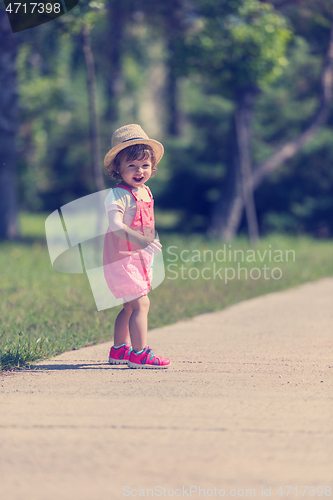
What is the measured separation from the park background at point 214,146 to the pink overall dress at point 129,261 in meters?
1.39

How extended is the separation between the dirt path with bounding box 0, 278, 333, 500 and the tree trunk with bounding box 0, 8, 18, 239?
8.67m

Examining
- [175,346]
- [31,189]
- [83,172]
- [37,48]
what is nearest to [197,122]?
[37,48]

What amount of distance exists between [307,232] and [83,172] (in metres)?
12.9

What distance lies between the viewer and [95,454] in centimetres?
279

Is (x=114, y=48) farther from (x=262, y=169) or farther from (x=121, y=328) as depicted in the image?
(x=121, y=328)

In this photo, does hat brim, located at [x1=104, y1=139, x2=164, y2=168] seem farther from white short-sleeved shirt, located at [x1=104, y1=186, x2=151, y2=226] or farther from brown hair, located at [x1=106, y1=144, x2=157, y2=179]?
white short-sleeved shirt, located at [x1=104, y1=186, x2=151, y2=226]

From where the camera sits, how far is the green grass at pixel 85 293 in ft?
16.7

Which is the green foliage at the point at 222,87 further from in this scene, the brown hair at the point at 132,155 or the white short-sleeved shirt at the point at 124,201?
the white short-sleeved shirt at the point at 124,201

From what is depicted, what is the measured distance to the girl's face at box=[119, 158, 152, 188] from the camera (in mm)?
4223

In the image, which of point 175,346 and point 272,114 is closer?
point 175,346

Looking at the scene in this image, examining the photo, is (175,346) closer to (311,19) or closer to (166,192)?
(311,19)

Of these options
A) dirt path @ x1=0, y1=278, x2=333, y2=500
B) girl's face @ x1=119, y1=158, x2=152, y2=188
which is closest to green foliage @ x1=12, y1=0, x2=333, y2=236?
girl's face @ x1=119, y1=158, x2=152, y2=188

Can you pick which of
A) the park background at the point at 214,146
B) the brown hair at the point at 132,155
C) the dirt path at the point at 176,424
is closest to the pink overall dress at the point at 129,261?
the brown hair at the point at 132,155

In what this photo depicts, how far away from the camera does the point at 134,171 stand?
423 centimetres
